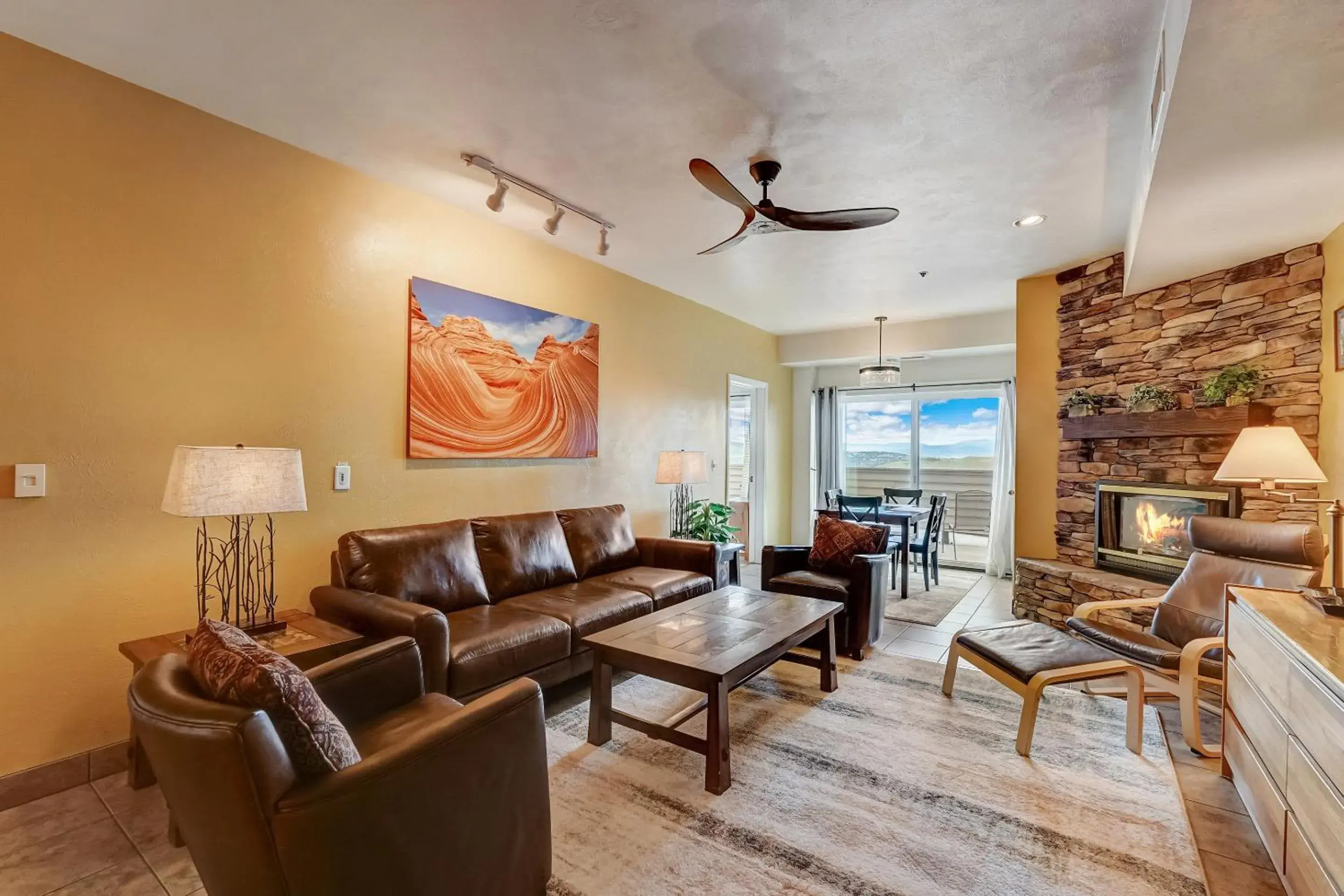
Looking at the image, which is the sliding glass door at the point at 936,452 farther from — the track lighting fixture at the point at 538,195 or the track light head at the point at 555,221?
the track light head at the point at 555,221

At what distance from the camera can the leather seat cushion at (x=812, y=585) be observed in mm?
3773

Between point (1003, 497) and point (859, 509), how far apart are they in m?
1.67

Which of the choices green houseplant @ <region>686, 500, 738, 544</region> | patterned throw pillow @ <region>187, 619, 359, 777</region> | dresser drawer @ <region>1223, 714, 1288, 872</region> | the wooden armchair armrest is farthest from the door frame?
patterned throw pillow @ <region>187, 619, 359, 777</region>

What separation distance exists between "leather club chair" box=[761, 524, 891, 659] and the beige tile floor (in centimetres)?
154

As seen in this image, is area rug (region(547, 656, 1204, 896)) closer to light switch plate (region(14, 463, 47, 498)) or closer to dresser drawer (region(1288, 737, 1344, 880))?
dresser drawer (region(1288, 737, 1344, 880))

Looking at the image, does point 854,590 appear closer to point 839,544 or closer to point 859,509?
point 839,544

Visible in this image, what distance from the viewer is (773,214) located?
2729 mm

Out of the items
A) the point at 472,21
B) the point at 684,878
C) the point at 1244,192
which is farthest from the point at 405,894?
the point at 1244,192

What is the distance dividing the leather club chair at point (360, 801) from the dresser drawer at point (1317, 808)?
6.26 feet

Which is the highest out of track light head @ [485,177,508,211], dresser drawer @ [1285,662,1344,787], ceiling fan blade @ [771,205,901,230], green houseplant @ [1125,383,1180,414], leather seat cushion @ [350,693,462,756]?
track light head @ [485,177,508,211]

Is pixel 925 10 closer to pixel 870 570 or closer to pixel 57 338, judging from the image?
pixel 870 570

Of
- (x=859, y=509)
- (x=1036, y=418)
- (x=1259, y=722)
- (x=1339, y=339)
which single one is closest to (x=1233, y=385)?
(x=1339, y=339)

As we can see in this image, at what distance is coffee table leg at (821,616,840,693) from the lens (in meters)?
3.16

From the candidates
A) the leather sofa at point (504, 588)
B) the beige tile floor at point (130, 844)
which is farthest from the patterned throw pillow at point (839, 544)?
the beige tile floor at point (130, 844)
